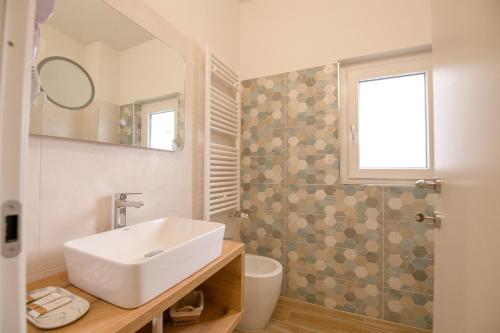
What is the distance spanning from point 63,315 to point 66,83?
0.75 metres

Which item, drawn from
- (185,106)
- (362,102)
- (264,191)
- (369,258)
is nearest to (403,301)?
(369,258)

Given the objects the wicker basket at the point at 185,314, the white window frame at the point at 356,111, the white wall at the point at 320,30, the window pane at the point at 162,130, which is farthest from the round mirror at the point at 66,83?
the white window frame at the point at 356,111

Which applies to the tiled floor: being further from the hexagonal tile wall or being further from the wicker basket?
the wicker basket

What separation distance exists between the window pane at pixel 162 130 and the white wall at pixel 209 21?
0.56 meters

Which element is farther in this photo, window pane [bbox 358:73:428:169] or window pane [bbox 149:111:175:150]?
window pane [bbox 358:73:428:169]

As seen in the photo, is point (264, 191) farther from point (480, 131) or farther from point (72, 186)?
point (480, 131)

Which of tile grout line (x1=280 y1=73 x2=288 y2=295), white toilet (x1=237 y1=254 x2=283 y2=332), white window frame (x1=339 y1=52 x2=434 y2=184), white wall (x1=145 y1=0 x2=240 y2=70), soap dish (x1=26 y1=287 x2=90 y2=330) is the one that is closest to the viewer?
soap dish (x1=26 y1=287 x2=90 y2=330)

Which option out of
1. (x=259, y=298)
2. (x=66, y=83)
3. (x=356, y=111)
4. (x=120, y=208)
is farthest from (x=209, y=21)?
(x=259, y=298)

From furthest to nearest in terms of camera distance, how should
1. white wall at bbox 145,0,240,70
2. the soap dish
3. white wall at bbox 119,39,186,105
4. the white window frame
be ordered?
the white window frame → white wall at bbox 145,0,240,70 → white wall at bbox 119,39,186,105 → the soap dish

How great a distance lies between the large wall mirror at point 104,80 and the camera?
29.3 inches

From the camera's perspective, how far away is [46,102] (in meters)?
0.73

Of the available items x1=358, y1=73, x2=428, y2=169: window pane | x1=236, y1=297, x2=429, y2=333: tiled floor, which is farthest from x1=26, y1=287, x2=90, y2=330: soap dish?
x1=358, y1=73, x2=428, y2=169: window pane

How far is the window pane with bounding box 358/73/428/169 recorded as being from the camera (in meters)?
1.54

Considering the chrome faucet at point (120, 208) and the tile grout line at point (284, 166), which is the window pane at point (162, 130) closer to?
the chrome faucet at point (120, 208)
